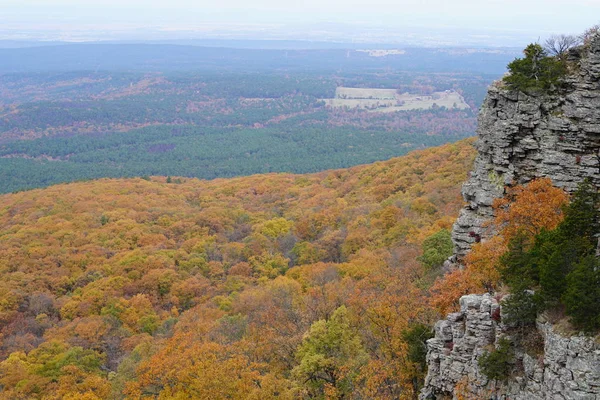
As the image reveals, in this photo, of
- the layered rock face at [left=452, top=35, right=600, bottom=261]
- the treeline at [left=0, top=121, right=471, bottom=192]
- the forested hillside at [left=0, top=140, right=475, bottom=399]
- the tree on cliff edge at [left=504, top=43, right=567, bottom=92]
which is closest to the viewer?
the layered rock face at [left=452, top=35, right=600, bottom=261]

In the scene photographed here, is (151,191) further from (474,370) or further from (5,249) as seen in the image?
(474,370)

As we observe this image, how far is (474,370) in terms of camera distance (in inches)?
701

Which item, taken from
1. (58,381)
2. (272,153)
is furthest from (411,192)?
(272,153)

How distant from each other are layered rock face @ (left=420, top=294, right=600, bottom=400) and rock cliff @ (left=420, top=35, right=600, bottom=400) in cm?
2

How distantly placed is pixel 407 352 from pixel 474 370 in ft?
18.5

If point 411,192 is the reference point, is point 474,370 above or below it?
above

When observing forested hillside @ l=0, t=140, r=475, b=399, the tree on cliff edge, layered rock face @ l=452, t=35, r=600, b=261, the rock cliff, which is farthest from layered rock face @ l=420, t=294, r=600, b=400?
the tree on cliff edge

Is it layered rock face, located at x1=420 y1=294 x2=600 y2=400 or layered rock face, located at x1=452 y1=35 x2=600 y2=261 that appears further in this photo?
layered rock face, located at x1=452 y1=35 x2=600 y2=261

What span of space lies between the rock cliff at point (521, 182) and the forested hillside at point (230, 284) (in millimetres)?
4161

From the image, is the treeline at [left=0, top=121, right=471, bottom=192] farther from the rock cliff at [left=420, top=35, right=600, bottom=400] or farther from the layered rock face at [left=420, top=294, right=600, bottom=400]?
the layered rock face at [left=420, top=294, right=600, bottom=400]

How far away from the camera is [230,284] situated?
183 feet

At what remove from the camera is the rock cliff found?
15102 mm

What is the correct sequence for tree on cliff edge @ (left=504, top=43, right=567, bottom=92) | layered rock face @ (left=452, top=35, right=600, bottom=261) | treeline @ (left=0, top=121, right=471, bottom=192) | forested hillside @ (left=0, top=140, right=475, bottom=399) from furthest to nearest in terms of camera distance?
treeline @ (left=0, top=121, right=471, bottom=192), forested hillside @ (left=0, top=140, right=475, bottom=399), tree on cliff edge @ (left=504, top=43, right=567, bottom=92), layered rock face @ (left=452, top=35, right=600, bottom=261)

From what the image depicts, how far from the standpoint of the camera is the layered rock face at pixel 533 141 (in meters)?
22.0
